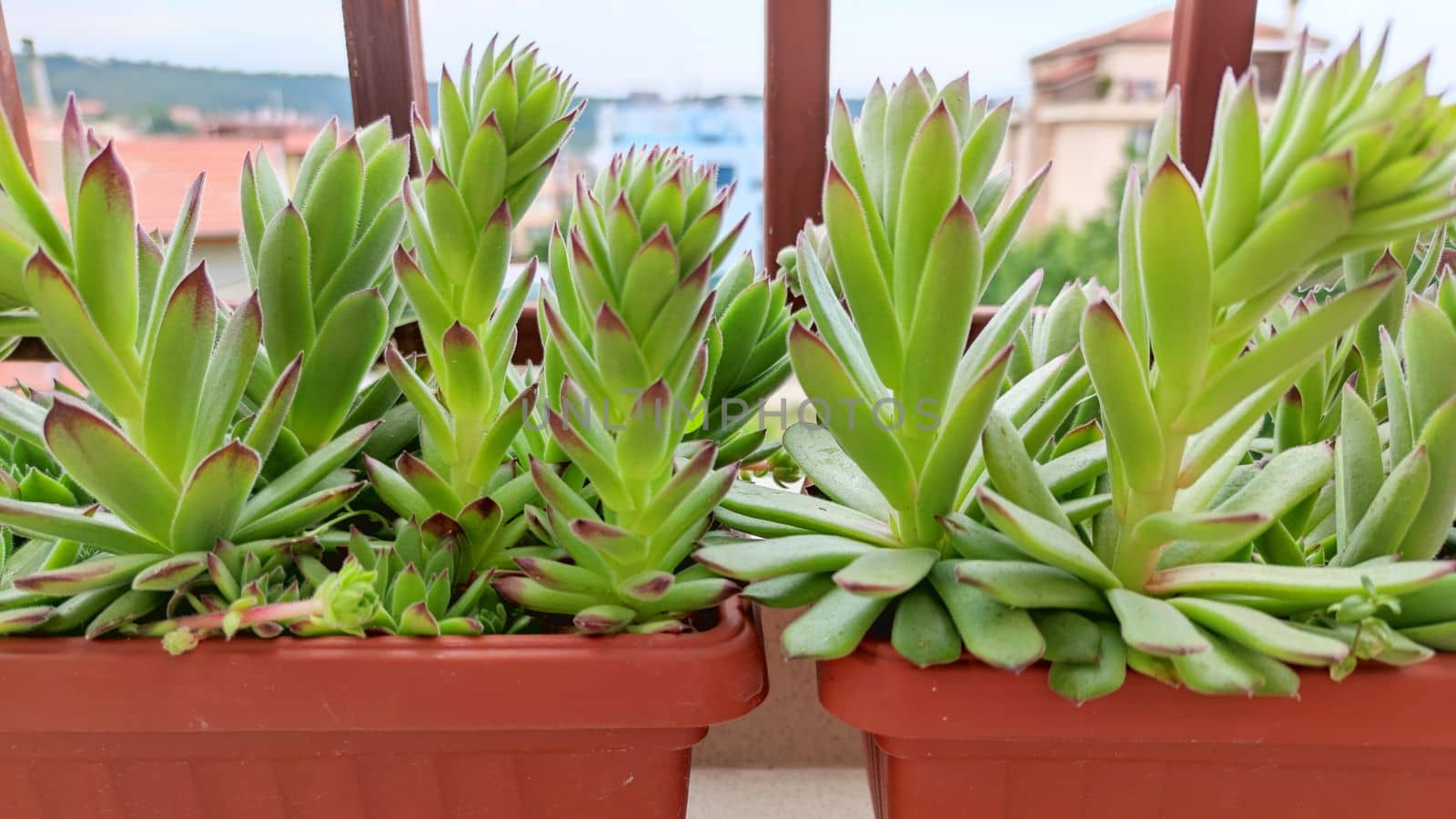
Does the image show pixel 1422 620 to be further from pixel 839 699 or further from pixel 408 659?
pixel 408 659

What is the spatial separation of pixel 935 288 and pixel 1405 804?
1.04ft

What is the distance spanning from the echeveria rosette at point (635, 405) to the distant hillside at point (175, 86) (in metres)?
0.73

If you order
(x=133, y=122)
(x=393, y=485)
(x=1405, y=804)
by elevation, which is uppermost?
(x=133, y=122)

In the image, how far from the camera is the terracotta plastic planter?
0.40 metres

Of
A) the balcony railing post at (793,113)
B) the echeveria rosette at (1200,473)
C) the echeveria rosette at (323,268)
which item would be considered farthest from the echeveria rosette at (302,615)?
the balcony railing post at (793,113)

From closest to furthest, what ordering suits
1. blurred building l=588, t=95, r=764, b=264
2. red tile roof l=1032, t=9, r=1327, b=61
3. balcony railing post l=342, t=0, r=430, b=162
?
balcony railing post l=342, t=0, r=430, b=162
blurred building l=588, t=95, r=764, b=264
red tile roof l=1032, t=9, r=1327, b=61

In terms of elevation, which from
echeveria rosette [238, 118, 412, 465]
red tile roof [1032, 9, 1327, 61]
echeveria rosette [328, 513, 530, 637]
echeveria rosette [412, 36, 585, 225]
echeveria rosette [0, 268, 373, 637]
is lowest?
echeveria rosette [328, 513, 530, 637]

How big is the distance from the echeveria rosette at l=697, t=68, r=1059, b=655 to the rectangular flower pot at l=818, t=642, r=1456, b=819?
3 centimetres

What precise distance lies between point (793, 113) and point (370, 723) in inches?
24.0

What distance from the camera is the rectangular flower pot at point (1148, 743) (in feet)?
1.24

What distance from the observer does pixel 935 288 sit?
39 cm

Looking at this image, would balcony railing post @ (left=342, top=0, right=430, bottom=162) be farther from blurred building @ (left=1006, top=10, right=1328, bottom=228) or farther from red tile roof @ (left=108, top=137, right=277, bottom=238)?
blurred building @ (left=1006, top=10, right=1328, bottom=228)

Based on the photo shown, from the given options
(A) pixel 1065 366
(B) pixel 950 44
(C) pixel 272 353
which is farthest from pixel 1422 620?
(B) pixel 950 44

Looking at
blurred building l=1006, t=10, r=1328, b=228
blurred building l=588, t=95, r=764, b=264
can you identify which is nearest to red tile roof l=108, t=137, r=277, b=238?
blurred building l=588, t=95, r=764, b=264
